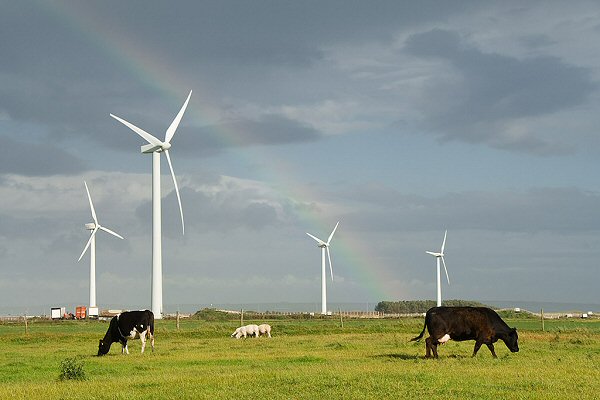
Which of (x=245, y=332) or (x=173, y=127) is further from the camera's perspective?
(x=173, y=127)

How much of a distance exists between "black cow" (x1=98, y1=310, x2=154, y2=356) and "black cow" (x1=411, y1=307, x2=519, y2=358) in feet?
42.8

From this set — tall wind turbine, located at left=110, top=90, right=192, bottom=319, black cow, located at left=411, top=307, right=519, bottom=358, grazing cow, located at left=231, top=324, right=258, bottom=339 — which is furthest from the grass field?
tall wind turbine, located at left=110, top=90, right=192, bottom=319

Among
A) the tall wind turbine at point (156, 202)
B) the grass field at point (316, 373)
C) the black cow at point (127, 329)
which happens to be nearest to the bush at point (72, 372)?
the grass field at point (316, 373)

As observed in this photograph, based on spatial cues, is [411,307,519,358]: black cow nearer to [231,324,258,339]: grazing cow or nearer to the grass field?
the grass field

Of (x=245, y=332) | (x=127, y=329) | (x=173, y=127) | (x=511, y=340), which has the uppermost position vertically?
(x=173, y=127)

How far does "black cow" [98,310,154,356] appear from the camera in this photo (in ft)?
113

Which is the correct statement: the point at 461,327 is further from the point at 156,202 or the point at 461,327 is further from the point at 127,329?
the point at 156,202

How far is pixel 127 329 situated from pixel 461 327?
1462 centimetres

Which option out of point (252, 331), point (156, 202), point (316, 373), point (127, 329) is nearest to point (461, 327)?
point (316, 373)

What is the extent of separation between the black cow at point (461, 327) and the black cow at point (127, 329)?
1304 centimetres

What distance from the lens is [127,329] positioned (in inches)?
1372

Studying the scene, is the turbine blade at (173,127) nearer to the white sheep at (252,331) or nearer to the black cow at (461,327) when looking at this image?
the white sheep at (252,331)

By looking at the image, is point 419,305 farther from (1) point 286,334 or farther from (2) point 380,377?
(2) point 380,377

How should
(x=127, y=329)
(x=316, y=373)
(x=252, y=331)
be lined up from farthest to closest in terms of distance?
(x=252, y=331)
(x=127, y=329)
(x=316, y=373)
